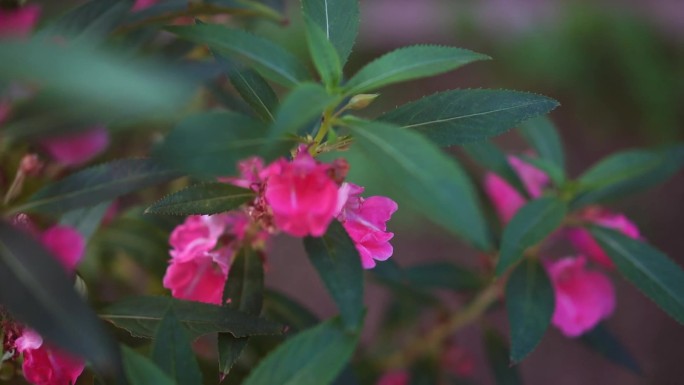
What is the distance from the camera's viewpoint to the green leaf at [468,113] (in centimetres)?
51

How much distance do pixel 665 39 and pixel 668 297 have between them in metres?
1.88

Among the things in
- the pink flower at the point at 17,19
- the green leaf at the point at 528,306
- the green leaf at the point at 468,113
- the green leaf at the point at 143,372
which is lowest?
the green leaf at the point at 528,306

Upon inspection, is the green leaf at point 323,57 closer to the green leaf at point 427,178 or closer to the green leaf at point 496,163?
the green leaf at point 427,178

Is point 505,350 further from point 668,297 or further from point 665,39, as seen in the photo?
point 665,39

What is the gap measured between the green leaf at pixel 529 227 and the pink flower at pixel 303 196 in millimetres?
191

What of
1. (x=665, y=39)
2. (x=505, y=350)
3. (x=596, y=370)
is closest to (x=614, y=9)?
(x=665, y=39)

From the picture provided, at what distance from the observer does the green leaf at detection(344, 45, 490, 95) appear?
45 cm

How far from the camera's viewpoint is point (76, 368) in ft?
1.65

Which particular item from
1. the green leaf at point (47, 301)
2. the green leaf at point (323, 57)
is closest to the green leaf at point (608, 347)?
the green leaf at point (323, 57)

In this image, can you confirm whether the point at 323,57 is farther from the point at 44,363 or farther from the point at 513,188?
the point at 513,188

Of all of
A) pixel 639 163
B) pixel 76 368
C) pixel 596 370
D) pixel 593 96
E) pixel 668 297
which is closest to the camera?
pixel 76 368

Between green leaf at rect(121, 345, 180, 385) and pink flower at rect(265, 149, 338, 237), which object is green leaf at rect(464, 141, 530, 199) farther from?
green leaf at rect(121, 345, 180, 385)

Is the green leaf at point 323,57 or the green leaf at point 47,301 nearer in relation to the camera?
the green leaf at point 47,301

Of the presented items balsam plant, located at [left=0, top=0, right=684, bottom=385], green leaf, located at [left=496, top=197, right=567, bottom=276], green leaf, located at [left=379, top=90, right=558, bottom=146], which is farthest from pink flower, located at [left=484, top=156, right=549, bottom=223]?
green leaf, located at [left=379, top=90, right=558, bottom=146]
